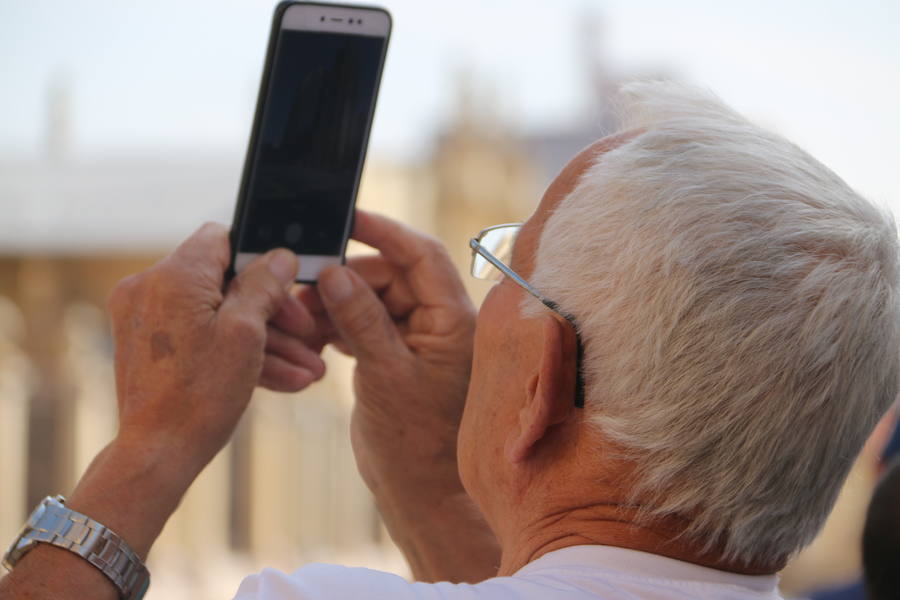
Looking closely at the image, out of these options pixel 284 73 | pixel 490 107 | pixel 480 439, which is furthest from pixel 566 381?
pixel 490 107

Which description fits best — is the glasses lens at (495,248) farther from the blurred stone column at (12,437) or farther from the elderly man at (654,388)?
the blurred stone column at (12,437)

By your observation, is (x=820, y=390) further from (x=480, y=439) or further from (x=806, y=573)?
(x=806, y=573)

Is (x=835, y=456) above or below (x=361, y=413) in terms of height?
above

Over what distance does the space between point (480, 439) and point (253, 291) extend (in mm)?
486

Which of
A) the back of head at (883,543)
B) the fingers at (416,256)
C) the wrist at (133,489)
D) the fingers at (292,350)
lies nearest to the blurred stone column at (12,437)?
the fingers at (292,350)

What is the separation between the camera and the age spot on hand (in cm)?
157

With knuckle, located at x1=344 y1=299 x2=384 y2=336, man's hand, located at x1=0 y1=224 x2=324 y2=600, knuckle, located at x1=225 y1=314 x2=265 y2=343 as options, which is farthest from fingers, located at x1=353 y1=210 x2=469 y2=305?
knuckle, located at x1=225 y1=314 x2=265 y2=343

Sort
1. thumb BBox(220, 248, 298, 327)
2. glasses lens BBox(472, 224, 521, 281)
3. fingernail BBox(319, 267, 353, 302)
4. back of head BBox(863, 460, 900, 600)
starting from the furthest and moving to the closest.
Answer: back of head BBox(863, 460, 900, 600) → fingernail BBox(319, 267, 353, 302) → thumb BBox(220, 248, 298, 327) → glasses lens BBox(472, 224, 521, 281)

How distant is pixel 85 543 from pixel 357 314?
65 centimetres

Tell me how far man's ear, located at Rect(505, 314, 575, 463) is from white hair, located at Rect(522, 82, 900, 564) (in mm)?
24

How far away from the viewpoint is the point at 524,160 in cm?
1105

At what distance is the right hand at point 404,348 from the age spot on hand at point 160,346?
0.34 meters

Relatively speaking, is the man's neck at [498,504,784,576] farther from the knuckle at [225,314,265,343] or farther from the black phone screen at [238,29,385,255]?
the black phone screen at [238,29,385,255]

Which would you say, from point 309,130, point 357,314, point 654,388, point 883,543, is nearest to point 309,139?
point 309,130
